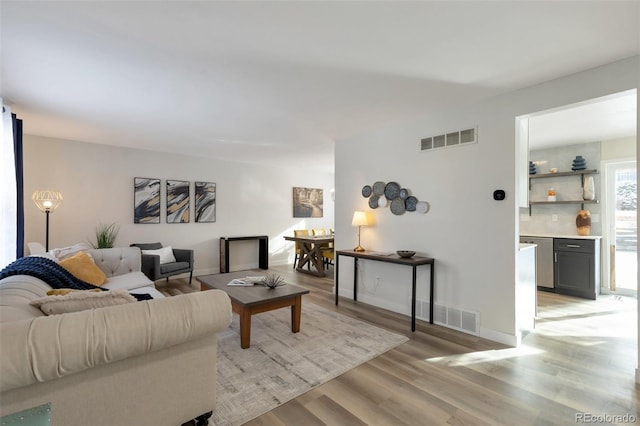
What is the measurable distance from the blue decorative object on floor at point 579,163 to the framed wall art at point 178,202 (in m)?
6.90

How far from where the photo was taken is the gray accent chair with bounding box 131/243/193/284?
436 centimetres

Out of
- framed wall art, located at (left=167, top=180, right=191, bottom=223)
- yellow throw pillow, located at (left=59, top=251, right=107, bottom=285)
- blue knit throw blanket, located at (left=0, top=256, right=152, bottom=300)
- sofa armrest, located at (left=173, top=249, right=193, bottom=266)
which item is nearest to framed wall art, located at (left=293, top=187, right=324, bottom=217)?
framed wall art, located at (left=167, top=180, right=191, bottom=223)

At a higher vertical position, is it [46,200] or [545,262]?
[46,200]

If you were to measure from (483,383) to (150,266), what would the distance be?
172 inches

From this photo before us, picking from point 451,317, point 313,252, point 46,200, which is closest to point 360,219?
point 451,317

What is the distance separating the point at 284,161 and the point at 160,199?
8.51ft

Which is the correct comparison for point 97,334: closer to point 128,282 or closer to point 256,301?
point 256,301

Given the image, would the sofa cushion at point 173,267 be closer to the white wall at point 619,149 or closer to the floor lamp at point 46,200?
the floor lamp at point 46,200

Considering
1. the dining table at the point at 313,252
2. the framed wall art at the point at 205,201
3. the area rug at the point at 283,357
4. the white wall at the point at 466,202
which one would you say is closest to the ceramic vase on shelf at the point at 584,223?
the white wall at the point at 466,202

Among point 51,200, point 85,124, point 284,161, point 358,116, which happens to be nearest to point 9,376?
point 358,116

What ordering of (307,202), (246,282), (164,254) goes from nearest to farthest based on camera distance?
1. (246,282)
2. (164,254)
3. (307,202)

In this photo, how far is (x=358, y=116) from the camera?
3.57 metres

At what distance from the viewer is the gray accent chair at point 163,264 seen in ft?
14.3

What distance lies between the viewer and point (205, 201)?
6.06m
